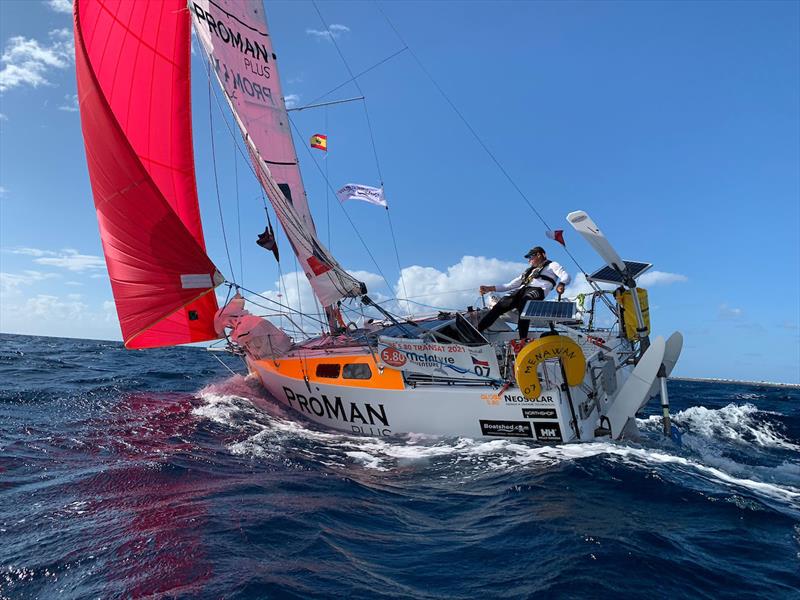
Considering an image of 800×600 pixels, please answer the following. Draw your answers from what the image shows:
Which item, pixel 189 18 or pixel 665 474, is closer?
pixel 665 474

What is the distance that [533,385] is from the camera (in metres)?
7.04

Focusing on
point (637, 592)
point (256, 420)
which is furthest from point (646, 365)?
point (256, 420)

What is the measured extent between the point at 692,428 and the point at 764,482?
4850 mm

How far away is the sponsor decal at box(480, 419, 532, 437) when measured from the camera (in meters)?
7.40

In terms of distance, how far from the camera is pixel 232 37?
11.7m

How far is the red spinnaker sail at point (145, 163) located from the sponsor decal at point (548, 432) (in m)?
6.29

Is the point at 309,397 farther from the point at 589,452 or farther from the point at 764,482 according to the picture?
the point at 764,482

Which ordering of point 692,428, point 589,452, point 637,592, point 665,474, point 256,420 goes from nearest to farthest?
point 637,592 → point 665,474 → point 589,452 → point 256,420 → point 692,428

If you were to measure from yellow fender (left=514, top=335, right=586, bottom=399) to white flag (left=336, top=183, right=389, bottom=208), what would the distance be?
27.1ft

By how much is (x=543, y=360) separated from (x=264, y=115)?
30.9ft

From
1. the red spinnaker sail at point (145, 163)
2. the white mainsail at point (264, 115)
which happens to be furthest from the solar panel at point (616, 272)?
the red spinnaker sail at point (145, 163)

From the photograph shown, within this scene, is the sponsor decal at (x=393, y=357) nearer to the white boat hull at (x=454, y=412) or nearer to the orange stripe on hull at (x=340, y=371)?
the orange stripe on hull at (x=340, y=371)

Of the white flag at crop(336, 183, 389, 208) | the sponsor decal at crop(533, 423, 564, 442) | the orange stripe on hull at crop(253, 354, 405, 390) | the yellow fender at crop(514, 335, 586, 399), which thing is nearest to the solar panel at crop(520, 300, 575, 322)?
the yellow fender at crop(514, 335, 586, 399)

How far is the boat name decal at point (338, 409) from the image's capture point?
8797 millimetres
